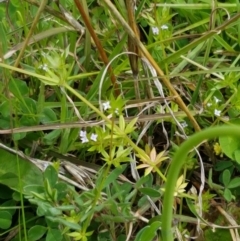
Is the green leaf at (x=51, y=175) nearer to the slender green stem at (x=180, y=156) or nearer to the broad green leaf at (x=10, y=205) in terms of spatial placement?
the broad green leaf at (x=10, y=205)

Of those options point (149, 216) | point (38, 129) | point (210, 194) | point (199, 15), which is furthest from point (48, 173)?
point (199, 15)

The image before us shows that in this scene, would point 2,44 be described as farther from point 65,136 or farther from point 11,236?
point 11,236

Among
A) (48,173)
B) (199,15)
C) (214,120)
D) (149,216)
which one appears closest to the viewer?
(48,173)

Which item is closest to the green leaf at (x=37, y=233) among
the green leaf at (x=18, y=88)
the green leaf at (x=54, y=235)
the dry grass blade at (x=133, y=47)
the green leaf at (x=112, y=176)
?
the green leaf at (x=54, y=235)

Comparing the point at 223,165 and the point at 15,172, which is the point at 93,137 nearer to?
the point at 15,172

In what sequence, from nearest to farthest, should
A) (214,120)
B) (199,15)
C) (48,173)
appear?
(48,173), (214,120), (199,15)

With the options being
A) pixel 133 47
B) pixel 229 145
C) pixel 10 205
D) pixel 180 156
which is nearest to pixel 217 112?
pixel 229 145

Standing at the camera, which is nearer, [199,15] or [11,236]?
[11,236]
